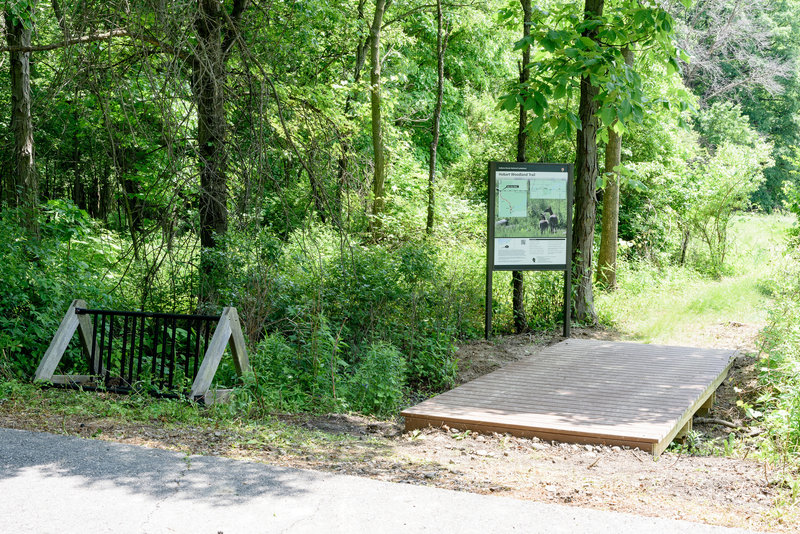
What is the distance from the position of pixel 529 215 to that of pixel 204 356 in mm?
5475

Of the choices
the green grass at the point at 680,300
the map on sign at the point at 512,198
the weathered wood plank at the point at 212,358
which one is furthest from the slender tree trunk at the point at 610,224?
the weathered wood plank at the point at 212,358

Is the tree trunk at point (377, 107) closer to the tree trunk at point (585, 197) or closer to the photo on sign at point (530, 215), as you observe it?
the tree trunk at point (585, 197)

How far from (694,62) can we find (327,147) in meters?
29.0

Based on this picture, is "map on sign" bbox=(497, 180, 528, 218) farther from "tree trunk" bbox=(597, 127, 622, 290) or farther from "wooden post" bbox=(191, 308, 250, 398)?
"tree trunk" bbox=(597, 127, 622, 290)

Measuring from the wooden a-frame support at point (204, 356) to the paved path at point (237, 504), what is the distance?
6.25ft

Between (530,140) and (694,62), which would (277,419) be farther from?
(694,62)

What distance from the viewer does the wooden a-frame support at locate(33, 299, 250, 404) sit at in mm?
6629

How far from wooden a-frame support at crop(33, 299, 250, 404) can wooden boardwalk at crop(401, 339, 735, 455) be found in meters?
1.72

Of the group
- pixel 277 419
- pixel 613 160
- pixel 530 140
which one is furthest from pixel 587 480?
pixel 530 140

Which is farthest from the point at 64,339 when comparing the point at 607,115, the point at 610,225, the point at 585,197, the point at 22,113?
the point at 610,225

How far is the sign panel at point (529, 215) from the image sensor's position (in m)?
10.5

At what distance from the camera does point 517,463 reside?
5.30m

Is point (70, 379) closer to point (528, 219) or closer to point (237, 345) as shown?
point (237, 345)

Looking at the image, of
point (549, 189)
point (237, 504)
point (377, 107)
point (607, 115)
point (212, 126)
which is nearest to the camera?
point (237, 504)
